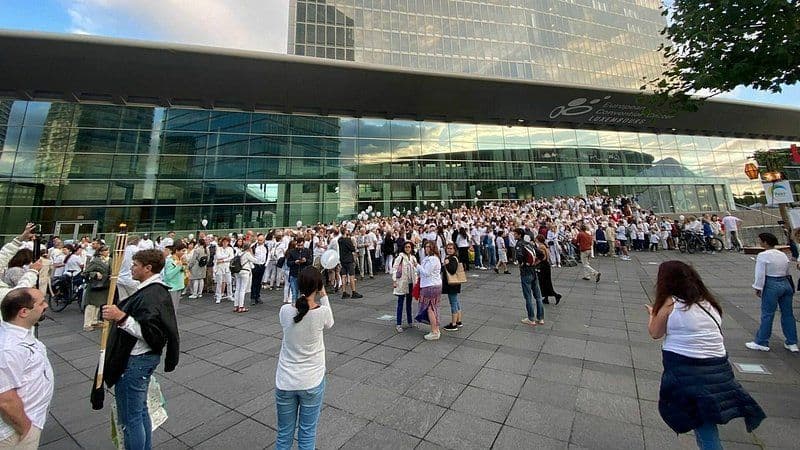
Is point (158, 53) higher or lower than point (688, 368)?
higher

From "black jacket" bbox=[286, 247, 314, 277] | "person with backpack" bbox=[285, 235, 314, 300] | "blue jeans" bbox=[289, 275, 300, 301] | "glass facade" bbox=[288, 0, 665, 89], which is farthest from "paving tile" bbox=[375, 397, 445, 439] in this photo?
"glass facade" bbox=[288, 0, 665, 89]

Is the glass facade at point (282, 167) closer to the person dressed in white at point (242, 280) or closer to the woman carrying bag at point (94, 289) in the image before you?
the person dressed in white at point (242, 280)

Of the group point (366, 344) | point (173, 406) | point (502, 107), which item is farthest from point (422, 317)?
point (502, 107)

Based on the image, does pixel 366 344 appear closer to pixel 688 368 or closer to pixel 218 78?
pixel 688 368

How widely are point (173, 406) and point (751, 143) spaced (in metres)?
58.6

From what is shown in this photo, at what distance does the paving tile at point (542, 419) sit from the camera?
9.25 feet

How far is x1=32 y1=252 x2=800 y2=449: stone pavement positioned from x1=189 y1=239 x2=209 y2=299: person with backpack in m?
3.24

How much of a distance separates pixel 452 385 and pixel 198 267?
9.78 m

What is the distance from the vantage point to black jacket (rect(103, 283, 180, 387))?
7.44 feet

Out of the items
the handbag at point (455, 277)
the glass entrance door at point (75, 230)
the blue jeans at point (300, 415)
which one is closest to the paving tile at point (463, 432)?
the blue jeans at point (300, 415)

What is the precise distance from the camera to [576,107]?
2820cm

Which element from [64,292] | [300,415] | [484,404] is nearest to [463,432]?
[484,404]

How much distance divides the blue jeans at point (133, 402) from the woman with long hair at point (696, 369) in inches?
153

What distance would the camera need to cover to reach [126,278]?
4629 mm
